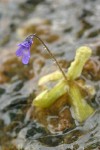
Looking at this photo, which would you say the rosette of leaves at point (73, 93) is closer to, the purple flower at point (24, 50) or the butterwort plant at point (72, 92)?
the butterwort plant at point (72, 92)

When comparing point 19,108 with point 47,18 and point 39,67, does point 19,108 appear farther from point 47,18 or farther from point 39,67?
point 47,18

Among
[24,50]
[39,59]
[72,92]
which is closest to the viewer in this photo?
[24,50]

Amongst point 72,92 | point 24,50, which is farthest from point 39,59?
point 24,50

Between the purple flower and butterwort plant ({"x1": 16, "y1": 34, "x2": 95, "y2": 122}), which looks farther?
butterwort plant ({"x1": 16, "y1": 34, "x2": 95, "y2": 122})

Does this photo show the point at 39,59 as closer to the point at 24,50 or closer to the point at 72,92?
the point at 72,92

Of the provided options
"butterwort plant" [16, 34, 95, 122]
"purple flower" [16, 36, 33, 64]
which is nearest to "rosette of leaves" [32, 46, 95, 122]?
"butterwort plant" [16, 34, 95, 122]

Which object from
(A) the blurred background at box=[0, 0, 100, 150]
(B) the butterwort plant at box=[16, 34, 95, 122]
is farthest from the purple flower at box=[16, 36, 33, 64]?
(A) the blurred background at box=[0, 0, 100, 150]

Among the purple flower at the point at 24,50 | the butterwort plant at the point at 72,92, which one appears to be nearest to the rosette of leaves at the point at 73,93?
the butterwort plant at the point at 72,92

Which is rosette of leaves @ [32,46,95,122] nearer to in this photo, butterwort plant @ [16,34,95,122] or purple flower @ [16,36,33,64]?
butterwort plant @ [16,34,95,122]

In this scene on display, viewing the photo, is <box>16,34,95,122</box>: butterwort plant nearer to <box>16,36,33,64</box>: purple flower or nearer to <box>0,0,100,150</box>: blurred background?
<box>0,0,100,150</box>: blurred background
